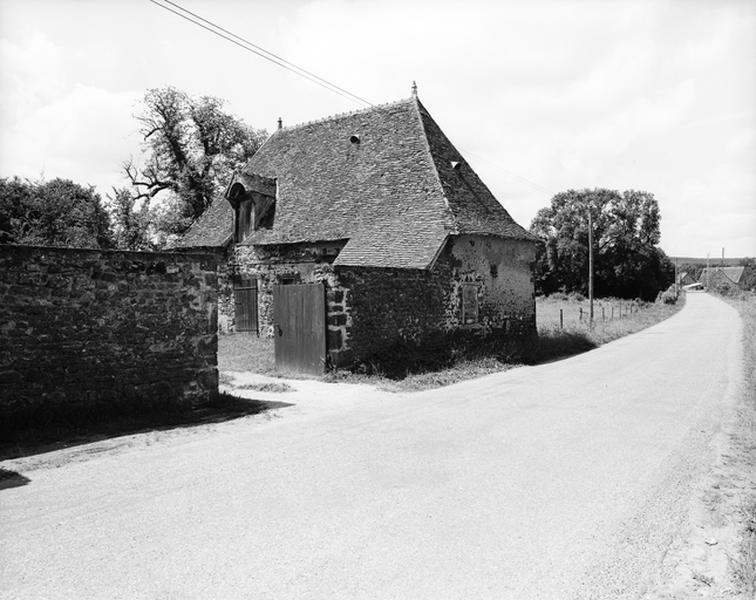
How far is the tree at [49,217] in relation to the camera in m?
32.0

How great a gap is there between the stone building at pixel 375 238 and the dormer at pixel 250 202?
0.14 ft

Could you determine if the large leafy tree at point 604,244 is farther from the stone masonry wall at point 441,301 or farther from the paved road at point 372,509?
the paved road at point 372,509

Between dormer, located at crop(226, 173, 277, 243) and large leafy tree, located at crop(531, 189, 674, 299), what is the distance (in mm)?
43222

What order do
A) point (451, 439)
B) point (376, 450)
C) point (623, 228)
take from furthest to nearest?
point (623, 228) → point (451, 439) → point (376, 450)

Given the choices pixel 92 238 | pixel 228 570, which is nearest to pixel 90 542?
pixel 228 570

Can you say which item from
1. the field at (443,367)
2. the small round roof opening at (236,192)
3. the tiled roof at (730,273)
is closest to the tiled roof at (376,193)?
the small round roof opening at (236,192)

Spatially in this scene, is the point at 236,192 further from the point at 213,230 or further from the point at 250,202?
the point at 213,230

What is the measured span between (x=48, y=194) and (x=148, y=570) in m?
36.6

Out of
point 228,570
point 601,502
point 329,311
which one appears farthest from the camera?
point 329,311

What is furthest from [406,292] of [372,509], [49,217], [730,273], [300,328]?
[730,273]

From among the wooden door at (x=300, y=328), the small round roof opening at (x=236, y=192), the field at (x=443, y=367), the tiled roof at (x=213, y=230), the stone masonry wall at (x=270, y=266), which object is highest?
the small round roof opening at (x=236, y=192)

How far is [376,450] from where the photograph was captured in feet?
22.1

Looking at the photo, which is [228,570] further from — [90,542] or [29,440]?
[29,440]

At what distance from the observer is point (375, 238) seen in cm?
1673
